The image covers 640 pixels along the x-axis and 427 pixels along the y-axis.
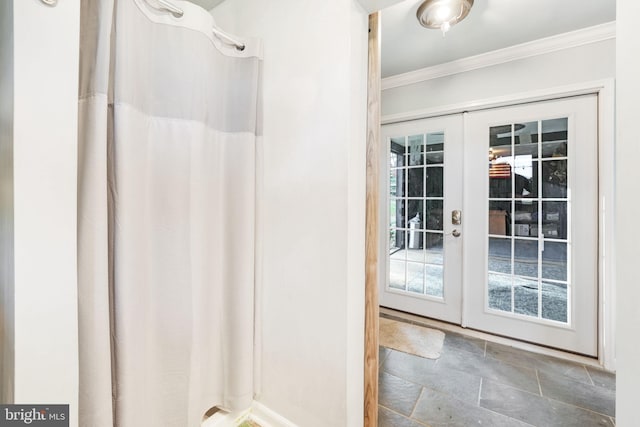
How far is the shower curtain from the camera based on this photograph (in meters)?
0.92

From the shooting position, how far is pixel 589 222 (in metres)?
2.03

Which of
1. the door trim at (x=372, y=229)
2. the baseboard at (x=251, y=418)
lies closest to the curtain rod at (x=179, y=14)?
the door trim at (x=372, y=229)

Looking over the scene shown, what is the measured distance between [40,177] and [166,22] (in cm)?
80

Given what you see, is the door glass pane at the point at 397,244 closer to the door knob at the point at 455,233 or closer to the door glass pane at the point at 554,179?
the door knob at the point at 455,233

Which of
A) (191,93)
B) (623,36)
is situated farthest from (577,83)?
(191,93)

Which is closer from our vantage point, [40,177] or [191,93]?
[40,177]

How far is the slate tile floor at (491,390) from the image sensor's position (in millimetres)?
1473

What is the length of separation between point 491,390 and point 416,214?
1.56m

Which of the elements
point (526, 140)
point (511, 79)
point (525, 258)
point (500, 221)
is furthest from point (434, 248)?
point (511, 79)

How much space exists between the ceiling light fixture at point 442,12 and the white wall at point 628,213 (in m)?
1.08

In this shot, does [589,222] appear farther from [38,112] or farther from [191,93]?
[38,112]

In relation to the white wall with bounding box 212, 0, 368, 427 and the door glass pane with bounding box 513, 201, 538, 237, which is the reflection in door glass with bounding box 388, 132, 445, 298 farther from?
→ the white wall with bounding box 212, 0, 368, 427

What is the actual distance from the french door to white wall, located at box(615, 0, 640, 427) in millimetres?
1710

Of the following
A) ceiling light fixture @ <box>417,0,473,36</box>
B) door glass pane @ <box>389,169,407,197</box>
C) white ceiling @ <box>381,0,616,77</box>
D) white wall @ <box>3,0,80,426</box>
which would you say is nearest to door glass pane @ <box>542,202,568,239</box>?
door glass pane @ <box>389,169,407,197</box>
